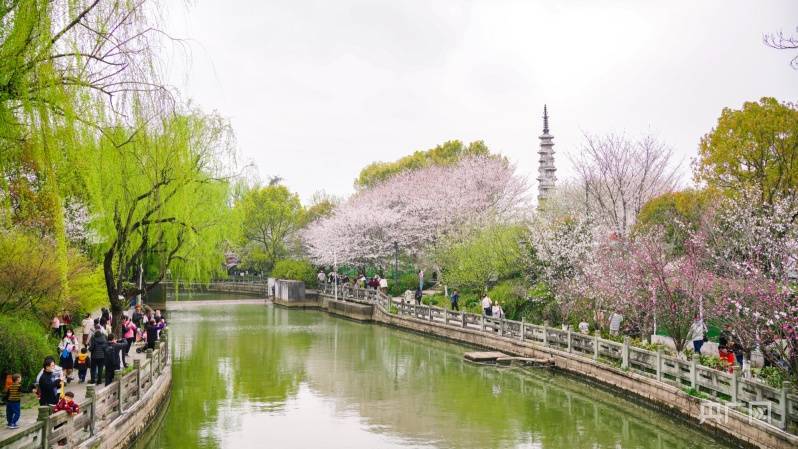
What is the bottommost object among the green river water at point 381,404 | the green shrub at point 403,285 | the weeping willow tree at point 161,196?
the green river water at point 381,404

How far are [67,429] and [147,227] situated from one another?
488 inches

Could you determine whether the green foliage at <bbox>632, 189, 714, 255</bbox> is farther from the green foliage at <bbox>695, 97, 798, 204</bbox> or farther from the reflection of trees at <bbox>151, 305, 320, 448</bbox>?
the reflection of trees at <bbox>151, 305, 320, 448</bbox>

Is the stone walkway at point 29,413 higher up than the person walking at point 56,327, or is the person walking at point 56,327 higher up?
the person walking at point 56,327

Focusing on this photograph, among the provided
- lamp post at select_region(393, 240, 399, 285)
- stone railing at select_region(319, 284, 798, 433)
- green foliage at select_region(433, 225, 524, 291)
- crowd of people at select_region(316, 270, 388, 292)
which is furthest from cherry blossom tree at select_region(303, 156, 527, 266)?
stone railing at select_region(319, 284, 798, 433)

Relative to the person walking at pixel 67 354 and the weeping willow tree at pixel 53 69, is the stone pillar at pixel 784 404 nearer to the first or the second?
the weeping willow tree at pixel 53 69

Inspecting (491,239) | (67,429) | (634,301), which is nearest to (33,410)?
(67,429)

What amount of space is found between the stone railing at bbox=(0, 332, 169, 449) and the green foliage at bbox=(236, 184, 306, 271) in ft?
169

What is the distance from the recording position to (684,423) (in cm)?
1859

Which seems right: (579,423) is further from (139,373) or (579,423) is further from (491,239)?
(491,239)

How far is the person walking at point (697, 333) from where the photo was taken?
22172mm

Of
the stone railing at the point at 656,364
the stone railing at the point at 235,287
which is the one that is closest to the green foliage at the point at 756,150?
the stone railing at the point at 656,364

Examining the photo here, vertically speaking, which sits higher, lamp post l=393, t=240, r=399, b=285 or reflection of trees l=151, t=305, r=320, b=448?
lamp post l=393, t=240, r=399, b=285

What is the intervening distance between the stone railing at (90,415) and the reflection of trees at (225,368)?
4.60 ft

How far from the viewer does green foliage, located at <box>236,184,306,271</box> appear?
7150 cm
